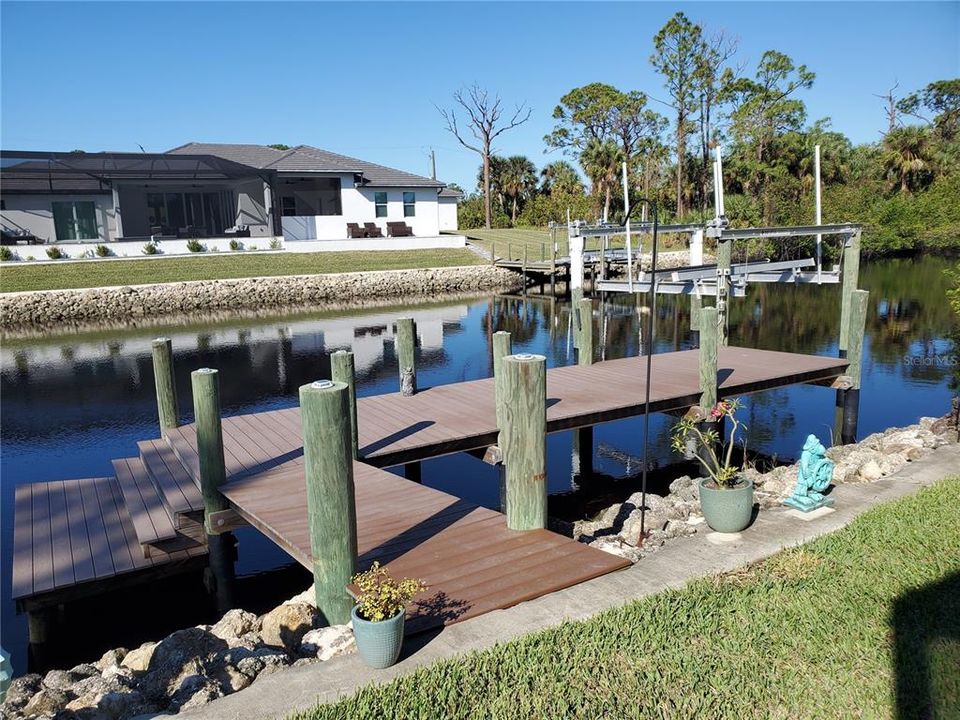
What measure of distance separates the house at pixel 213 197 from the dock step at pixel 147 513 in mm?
29491

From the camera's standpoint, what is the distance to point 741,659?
4469mm

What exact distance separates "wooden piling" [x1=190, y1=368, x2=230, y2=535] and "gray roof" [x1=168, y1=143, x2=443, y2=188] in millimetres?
33889

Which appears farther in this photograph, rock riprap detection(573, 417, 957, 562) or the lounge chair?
the lounge chair

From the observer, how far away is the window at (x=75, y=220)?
3791 cm

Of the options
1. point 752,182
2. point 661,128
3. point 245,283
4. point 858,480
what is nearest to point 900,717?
point 858,480

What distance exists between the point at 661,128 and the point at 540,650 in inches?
2279

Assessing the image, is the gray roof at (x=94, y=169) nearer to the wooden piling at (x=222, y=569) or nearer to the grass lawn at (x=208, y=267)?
the grass lawn at (x=208, y=267)

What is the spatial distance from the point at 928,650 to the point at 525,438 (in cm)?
311

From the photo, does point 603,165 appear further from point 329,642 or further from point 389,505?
point 329,642

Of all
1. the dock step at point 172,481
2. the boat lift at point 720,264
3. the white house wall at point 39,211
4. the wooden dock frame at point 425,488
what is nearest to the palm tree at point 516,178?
the white house wall at point 39,211

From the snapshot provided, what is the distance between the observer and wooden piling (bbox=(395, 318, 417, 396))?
1186 cm

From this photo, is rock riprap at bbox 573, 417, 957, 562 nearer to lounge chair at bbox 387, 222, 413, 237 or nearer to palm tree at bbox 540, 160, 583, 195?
lounge chair at bbox 387, 222, 413, 237

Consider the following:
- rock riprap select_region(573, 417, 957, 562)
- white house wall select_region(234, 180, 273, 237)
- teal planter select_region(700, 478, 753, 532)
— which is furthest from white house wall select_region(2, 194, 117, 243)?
teal planter select_region(700, 478, 753, 532)

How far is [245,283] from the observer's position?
112ft
